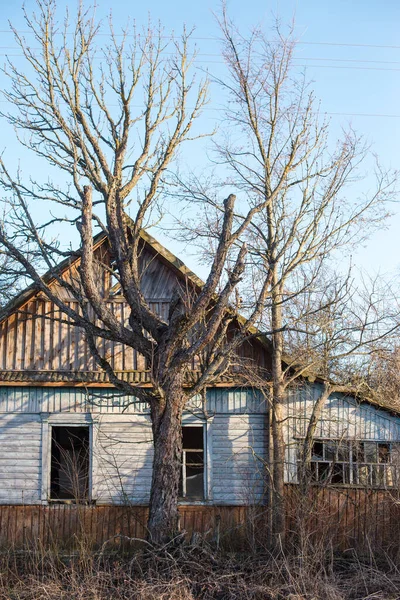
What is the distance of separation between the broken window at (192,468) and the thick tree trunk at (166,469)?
3878 mm

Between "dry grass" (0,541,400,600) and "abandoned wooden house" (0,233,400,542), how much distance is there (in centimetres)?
350

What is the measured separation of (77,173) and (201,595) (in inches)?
262

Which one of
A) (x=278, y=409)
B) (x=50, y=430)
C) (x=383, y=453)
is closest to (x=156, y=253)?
(x=278, y=409)

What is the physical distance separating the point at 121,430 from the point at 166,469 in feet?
14.7

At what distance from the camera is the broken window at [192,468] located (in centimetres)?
1499

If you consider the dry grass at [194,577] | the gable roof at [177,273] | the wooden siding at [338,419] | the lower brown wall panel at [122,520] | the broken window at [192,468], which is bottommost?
the dry grass at [194,577]

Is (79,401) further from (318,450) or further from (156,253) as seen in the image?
(318,450)

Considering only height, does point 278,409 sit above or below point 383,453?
above

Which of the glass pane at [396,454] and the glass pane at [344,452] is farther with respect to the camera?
the glass pane at [344,452]

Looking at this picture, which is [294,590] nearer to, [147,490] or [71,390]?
[147,490]

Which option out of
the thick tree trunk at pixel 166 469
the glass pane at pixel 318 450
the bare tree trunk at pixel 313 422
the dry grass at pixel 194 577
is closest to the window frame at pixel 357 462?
the glass pane at pixel 318 450

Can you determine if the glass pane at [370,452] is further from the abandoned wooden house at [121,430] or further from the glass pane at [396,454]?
the glass pane at [396,454]

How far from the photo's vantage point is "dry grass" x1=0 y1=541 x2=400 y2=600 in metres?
9.78

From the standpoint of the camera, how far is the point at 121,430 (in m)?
15.1
